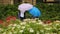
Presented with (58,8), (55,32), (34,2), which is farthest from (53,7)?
(55,32)

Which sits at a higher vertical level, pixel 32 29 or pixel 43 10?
pixel 32 29

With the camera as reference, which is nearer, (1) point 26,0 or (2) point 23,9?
(2) point 23,9

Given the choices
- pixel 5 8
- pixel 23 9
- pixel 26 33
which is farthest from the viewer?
pixel 5 8

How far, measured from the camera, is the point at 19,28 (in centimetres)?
610

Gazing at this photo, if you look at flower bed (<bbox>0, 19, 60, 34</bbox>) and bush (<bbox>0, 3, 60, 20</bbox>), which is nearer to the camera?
flower bed (<bbox>0, 19, 60, 34</bbox>)

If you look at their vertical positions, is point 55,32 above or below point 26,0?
above

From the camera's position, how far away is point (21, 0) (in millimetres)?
17312

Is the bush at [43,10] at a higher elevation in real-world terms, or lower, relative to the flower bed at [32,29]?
lower

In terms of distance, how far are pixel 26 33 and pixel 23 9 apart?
426 cm

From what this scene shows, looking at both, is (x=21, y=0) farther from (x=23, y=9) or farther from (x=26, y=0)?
(x=23, y=9)

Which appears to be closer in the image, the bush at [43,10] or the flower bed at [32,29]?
the flower bed at [32,29]

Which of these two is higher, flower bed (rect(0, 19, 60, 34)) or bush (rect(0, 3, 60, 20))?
flower bed (rect(0, 19, 60, 34))

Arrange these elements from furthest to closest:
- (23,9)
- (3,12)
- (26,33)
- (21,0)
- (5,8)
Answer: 1. (21,0)
2. (5,8)
3. (3,12)
4. (23,9)
5. (26,33)

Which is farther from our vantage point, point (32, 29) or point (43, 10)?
point (43, 10)
